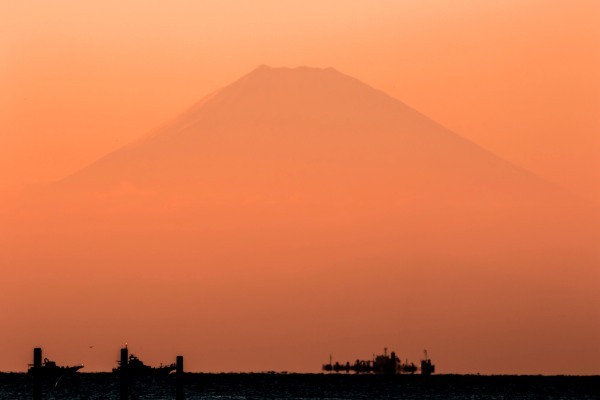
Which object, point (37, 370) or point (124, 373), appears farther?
point (124, 373)

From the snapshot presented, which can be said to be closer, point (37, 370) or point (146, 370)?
point (37, 370)

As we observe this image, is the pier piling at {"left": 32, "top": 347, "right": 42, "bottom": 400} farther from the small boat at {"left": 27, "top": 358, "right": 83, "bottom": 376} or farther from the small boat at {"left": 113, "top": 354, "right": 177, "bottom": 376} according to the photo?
the small boat at {"left": 113, "top": 354, "right": 177, "bottom": 376}

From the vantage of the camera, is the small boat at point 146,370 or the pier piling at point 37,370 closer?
the pier piling at point 37,370

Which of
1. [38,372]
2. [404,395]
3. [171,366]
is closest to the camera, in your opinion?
[38,372]

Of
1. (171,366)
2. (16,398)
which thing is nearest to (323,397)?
(16,398)

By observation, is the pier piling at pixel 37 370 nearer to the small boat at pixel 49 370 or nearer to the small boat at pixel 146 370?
the small boat at pixel 49 370

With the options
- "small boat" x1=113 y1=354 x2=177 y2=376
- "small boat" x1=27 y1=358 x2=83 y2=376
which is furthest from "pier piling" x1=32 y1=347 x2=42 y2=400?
"small boat" x1=113 y1=354 x2=177 y2=376

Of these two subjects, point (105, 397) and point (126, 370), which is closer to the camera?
point (126, 370)

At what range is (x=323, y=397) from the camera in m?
182

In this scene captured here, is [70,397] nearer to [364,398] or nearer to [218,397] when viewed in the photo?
[218,397]

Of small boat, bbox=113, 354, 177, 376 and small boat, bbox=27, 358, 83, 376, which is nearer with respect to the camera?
small boat, bbox=27, 358, 83, 376

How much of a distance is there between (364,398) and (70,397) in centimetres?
3232

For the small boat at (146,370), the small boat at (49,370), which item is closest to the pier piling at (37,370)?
the small boat at (49,370)

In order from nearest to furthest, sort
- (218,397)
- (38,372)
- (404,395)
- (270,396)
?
(38,372), (218,397), (270,396), (404,395)
